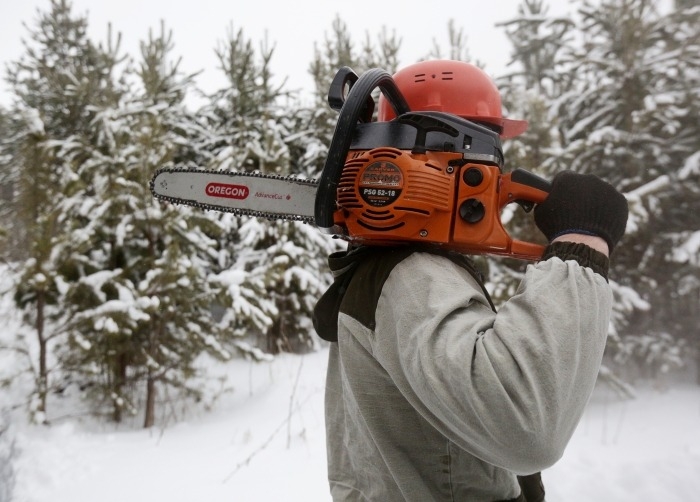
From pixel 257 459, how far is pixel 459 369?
3.25 meters

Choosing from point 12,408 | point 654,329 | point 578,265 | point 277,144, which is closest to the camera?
point 578,265

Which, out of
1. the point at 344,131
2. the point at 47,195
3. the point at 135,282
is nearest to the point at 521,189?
the point at 344,131

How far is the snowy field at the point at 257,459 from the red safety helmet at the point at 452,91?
2.60 m

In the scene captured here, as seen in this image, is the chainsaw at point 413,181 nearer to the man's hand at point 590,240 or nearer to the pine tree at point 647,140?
the man's hand at point 590,240

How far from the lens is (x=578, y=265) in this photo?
80 cm

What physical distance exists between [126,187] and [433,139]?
4.61 m

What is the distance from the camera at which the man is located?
2.22 ft

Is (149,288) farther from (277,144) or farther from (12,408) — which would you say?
(277,144)

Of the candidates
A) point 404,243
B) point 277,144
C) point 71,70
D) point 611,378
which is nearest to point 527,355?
point 404,243

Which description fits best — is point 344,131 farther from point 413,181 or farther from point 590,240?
point 590,240

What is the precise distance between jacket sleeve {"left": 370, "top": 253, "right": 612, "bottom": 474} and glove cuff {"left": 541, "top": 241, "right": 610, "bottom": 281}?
18 millimetres

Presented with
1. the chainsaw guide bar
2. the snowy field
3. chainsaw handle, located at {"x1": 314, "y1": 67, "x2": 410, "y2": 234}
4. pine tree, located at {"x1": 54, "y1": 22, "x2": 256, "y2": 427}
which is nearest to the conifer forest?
pine tree, located at {"x1": 54, "y1": 22, "x2": 256, "y2": 427}

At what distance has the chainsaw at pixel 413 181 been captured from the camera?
0.92 m

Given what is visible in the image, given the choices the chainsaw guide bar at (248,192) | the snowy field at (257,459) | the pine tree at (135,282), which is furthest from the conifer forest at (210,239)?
the chainsaw guide bar at (248,192)
